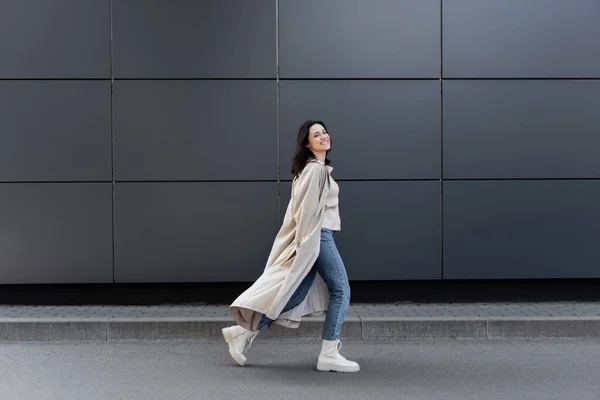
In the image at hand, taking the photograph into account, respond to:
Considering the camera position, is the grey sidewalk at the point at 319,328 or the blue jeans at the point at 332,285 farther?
the grey sidewalk at the point at 319,328

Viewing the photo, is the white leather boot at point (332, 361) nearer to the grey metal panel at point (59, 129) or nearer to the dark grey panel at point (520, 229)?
the dark grey panel at point (520, 229)

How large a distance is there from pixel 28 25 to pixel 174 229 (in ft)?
10.1

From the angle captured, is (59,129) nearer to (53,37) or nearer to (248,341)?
(53,37)

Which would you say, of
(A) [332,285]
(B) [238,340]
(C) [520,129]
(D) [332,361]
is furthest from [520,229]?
(B) [238,340]

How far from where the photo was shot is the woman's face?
22.3 feet

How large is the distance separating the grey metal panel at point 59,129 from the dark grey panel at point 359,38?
238 centimetres

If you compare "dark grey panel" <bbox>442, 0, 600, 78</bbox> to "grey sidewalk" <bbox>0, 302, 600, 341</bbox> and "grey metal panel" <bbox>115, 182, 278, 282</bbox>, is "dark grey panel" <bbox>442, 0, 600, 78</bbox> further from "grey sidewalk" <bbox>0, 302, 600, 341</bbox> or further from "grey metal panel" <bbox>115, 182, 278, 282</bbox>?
"grey sidewalk" <bbox>0, 302, 600, 341</bbox>

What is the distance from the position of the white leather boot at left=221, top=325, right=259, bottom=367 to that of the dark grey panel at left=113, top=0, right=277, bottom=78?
13.2 ft

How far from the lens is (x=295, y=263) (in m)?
6.67

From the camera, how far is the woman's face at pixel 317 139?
680cm

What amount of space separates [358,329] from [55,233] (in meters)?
4.11

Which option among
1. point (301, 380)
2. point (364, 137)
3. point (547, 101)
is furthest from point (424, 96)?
point (301, 380)

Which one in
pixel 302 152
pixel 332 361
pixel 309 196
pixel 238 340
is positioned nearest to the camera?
pixel 309 196

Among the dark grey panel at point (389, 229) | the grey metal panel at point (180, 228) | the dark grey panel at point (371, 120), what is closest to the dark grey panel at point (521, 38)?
the dark grey panel at point (371, 120)
